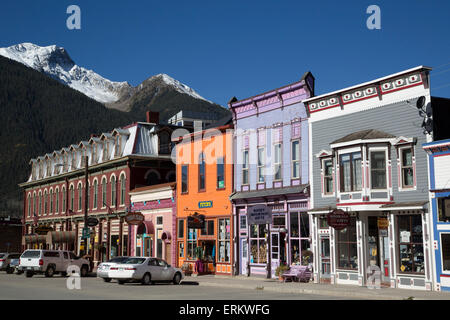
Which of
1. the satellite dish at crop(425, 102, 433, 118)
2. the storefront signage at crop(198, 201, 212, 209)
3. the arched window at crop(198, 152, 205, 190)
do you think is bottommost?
the storefront signage at crop(198, 201, 212, 209)

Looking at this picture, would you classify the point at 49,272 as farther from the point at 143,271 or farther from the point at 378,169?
the point at 378,169

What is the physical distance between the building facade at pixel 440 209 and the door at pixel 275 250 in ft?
33.9

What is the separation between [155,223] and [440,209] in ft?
84.3

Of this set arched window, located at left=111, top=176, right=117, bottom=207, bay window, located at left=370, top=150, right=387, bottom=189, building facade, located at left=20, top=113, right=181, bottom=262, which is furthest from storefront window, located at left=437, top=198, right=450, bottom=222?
arched window, located at left=111, top=176, right=117, bottom=207

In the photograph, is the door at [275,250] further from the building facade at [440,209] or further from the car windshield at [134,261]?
the building facade at [440,209]

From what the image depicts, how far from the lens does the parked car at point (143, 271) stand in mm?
29297

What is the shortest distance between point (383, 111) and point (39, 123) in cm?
17643

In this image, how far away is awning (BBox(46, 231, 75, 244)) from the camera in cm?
5375

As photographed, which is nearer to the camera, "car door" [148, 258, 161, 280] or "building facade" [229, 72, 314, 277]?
"car door" [148, 258, 161, 280]

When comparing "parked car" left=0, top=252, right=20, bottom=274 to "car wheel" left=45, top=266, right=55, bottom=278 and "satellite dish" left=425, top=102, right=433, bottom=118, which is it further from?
"satellite dish" left=425, top=102, right=433, bottom=118

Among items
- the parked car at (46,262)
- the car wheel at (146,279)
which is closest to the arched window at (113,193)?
the parked car at (46,262)

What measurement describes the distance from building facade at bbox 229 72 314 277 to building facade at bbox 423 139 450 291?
7516 mm

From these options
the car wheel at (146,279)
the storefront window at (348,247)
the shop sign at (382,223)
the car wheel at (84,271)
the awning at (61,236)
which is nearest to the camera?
the shop sign at (382,223)
